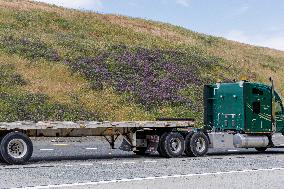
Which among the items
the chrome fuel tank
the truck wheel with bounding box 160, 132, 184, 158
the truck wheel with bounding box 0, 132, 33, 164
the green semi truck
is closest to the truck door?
the green semi truck

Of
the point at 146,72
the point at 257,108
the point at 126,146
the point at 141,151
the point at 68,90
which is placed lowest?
the point at 141,151

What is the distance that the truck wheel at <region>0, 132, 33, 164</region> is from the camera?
14602 millimetres

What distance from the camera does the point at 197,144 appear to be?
18.7 m

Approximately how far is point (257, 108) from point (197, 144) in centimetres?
324

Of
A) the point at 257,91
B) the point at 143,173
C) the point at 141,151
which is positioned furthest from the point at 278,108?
the point at 143,173

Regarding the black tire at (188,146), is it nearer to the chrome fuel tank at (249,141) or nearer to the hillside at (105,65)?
the chrome fuel tank at (249,141)

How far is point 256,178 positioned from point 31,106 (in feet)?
79.2

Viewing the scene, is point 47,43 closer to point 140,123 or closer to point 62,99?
point 62,99

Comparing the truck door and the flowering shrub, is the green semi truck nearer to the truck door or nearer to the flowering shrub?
the truck door

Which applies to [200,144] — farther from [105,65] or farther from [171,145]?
[105,65]

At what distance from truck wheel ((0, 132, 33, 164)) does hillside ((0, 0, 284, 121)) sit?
54.8 feet

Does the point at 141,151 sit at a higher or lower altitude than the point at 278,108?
lower

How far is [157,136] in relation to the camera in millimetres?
18172

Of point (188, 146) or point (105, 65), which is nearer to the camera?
point (188, 146)
